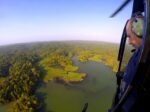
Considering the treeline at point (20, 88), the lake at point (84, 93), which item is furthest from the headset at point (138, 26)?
the lake at point (84, 93)

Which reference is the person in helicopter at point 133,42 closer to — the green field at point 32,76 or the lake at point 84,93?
the green field at point 32,76

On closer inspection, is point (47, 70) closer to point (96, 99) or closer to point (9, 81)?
point (9, 81)

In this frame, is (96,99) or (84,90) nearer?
(96,99)

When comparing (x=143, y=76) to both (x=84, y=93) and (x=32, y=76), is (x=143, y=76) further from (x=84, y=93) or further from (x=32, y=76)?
(x=32, y=76)

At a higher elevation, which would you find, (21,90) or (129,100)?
(129,100)

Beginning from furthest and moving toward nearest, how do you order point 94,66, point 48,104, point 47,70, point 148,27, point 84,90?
point 94,66 → point 47,70 → point 84,90 → point 48,104 → point 148,27

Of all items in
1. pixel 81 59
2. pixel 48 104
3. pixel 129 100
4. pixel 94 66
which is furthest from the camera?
pixel 81 59

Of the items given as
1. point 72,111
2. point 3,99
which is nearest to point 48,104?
point 72,111

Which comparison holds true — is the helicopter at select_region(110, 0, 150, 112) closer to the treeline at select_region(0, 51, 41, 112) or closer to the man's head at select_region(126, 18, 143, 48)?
the man's head at select_region(126, 18, 143, 48)
